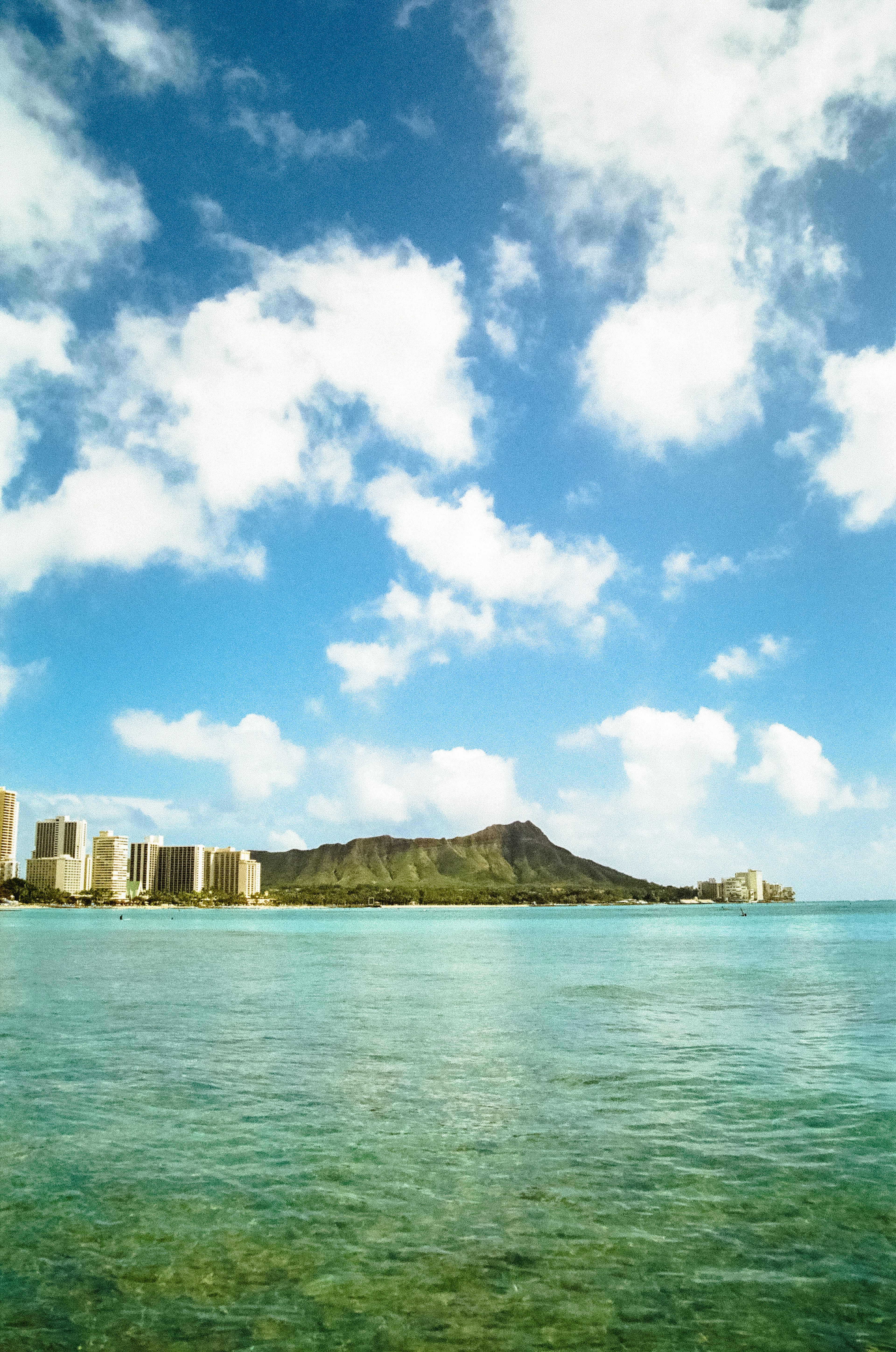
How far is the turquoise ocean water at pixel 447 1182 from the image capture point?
12656mm

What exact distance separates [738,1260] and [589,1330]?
11.8 feet

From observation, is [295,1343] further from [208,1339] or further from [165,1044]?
Answer: [165,1044]

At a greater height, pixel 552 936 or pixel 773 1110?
pixel 773 1110

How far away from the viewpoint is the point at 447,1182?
18.2 meters

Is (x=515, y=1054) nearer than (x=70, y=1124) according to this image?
No

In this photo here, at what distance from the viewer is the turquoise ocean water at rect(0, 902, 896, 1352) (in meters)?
12.7

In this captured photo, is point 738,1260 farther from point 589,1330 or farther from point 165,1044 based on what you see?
point 165,1044

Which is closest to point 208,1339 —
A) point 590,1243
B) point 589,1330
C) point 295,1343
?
point 295,1343

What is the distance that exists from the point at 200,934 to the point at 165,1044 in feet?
414

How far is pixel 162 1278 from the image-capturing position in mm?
13852

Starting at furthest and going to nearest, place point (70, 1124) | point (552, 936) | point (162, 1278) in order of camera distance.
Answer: point (552, 936) < point (70, 1124) < point (162, 1278)

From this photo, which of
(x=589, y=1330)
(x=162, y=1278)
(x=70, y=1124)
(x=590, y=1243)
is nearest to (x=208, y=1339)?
(x=162, y=1278)

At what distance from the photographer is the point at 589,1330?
12266 mm

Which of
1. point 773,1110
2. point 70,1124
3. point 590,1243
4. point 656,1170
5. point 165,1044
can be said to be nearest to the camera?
point 590,1243
